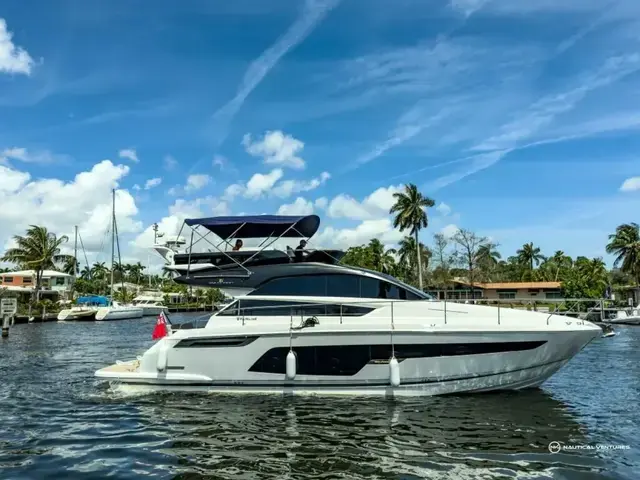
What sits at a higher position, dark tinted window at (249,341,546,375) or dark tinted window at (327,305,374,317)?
dark tinted window at (327,305,374,317)

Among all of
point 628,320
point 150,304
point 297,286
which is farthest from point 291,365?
point 150,304

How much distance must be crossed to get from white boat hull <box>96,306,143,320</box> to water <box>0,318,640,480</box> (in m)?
40.8

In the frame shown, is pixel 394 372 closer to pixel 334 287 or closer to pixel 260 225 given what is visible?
pixel 334 287

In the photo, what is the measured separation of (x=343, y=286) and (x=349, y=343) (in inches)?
62.3

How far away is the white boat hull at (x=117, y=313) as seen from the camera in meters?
51.0

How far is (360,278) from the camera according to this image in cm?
1180

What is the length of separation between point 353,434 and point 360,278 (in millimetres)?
4060

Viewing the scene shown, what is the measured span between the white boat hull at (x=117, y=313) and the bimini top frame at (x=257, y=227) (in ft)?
141

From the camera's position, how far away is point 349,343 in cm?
1057

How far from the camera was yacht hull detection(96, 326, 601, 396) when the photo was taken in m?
10.5

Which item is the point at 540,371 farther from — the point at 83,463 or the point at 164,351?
the point at 83,463

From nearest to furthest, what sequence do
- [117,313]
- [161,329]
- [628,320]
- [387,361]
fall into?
[387,361]
[161,329]
[628,320]
[117,313]

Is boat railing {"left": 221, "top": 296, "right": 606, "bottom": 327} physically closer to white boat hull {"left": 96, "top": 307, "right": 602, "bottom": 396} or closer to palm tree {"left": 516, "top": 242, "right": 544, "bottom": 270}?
white boat hull {"left": 96, "top": 307, "right": 602, "bottom": 396}

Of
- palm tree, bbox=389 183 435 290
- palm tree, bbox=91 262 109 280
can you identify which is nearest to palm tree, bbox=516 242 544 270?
palm tree, bbox=389 183 435 290
